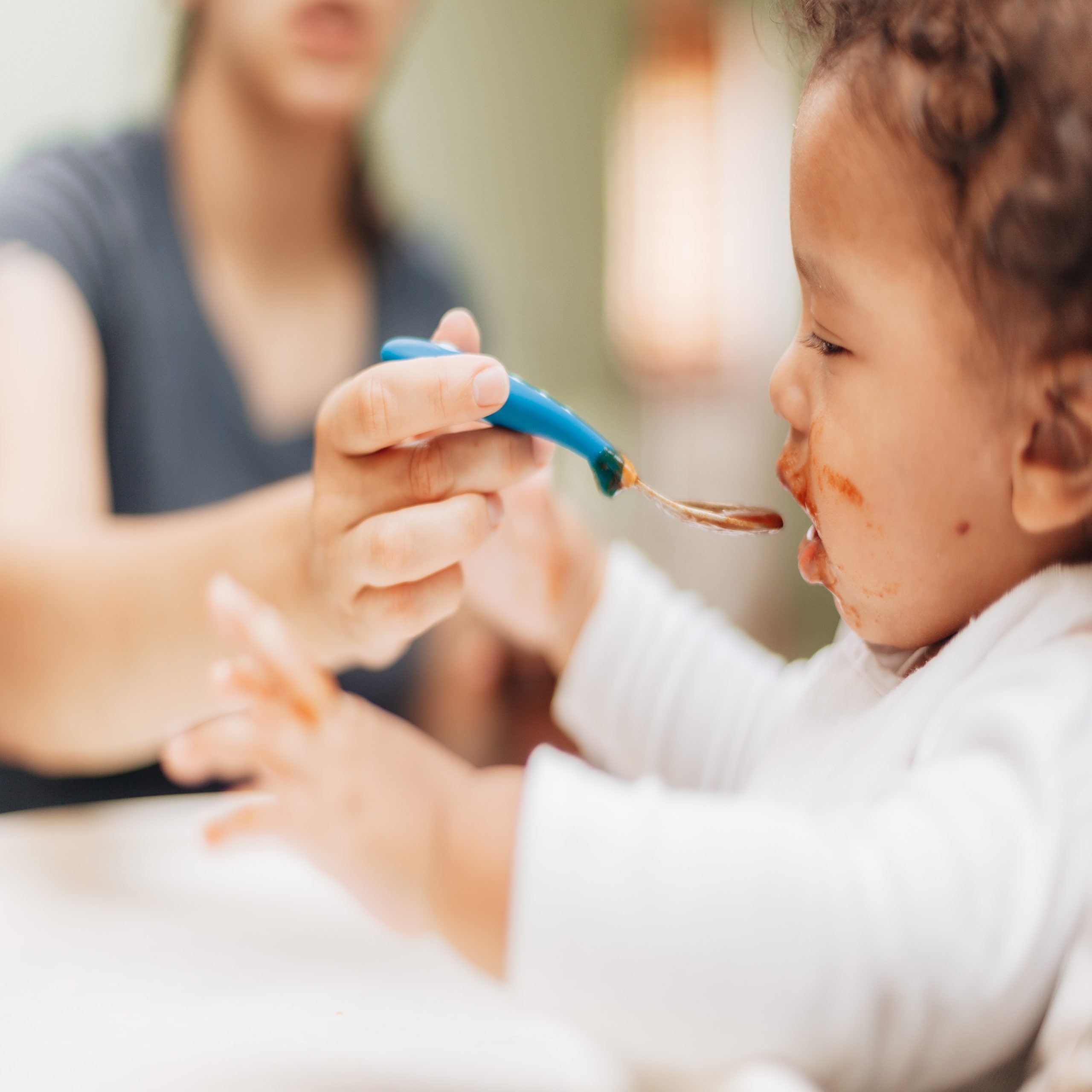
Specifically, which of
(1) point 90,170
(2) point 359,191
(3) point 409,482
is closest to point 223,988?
(3) point 409,482

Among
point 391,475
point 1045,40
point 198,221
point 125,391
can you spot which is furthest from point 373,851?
point 198,221

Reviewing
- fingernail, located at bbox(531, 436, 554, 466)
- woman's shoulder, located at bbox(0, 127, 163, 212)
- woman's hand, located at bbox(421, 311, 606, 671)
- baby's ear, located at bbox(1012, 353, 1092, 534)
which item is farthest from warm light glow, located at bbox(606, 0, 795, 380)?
baby's ear, located at bbox(1012, 353, 1092, 534)

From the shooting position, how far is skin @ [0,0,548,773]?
46 cm

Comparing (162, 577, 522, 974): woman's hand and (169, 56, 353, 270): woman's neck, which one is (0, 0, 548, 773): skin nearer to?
(169, 56, 353, 270): woman's neck

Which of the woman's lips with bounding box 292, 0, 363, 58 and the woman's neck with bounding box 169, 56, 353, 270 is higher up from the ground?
the woman's lips with bounding box 292, 0, 363, 58

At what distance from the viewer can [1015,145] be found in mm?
337

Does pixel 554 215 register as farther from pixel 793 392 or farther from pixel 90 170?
pixel 793 392

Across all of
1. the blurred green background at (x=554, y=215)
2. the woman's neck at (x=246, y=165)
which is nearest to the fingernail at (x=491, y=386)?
the woman's neck at (x=246, y=165)

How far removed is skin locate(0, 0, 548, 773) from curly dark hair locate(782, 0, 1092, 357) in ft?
0.59

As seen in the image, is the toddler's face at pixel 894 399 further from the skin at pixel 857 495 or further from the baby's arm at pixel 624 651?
the baby's arm at pixel 624 651

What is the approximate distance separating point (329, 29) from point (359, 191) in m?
0.20

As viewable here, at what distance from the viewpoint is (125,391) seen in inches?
33.3

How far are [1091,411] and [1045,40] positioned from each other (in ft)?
0.40

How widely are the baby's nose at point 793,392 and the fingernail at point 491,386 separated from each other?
0.36ft
